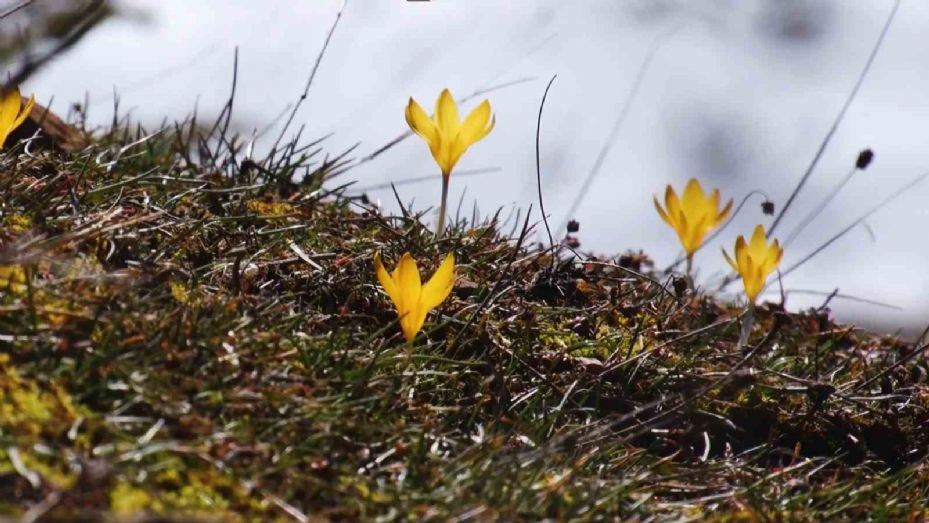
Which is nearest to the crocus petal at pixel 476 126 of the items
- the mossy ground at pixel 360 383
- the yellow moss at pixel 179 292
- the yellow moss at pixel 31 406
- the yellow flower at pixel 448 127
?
the yellow flower at pixel 448 127

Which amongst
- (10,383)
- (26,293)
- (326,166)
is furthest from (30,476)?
(326,166)

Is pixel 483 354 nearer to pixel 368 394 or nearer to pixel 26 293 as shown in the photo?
pixel 368 394

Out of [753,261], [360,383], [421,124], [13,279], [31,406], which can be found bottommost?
[31,406]

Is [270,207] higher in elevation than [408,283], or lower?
higher

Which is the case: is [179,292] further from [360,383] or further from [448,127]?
[448,127]

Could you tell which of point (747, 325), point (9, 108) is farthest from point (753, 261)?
point (9, 108)

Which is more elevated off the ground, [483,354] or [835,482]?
[483,354]
